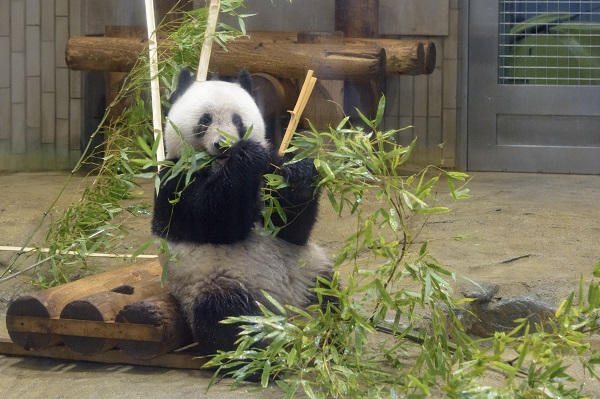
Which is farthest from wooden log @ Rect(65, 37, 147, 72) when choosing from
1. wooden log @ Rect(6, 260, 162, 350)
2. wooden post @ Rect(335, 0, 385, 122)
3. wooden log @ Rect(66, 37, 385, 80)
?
wooden log @ Rect(6, 260, 162, 350)

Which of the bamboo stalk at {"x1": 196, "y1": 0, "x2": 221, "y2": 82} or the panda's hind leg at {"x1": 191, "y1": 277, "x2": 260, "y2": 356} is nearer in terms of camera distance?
the panda's hind leg at {"x1": 191, "y1": 277, "x2": 260, "y2": 356}

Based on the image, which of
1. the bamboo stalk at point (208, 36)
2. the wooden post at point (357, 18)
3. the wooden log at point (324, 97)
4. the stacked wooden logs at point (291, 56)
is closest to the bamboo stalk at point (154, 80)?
the bamboo stalk at point (208, 36)

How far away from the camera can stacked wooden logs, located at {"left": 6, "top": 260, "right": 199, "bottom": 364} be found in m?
2.88

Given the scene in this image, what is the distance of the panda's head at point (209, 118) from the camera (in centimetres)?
287

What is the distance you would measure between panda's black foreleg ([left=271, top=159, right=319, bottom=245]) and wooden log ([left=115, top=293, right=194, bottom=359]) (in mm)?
441

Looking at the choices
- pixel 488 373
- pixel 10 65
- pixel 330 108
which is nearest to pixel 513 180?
pixel 330 108

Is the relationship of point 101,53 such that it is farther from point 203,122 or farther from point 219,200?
→ point 219,200

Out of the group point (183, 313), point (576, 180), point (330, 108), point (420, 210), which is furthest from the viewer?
point (576, 180)

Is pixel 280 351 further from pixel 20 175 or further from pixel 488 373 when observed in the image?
pixel 20 175

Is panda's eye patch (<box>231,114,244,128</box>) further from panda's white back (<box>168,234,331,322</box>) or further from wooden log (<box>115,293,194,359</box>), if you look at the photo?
wooden log (<box>115,293,194,359</box>)

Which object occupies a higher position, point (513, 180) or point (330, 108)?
point (330, 108)

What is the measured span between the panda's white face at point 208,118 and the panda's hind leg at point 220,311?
17.0 inches

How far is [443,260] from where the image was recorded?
4129mm

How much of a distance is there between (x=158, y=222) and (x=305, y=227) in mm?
488
